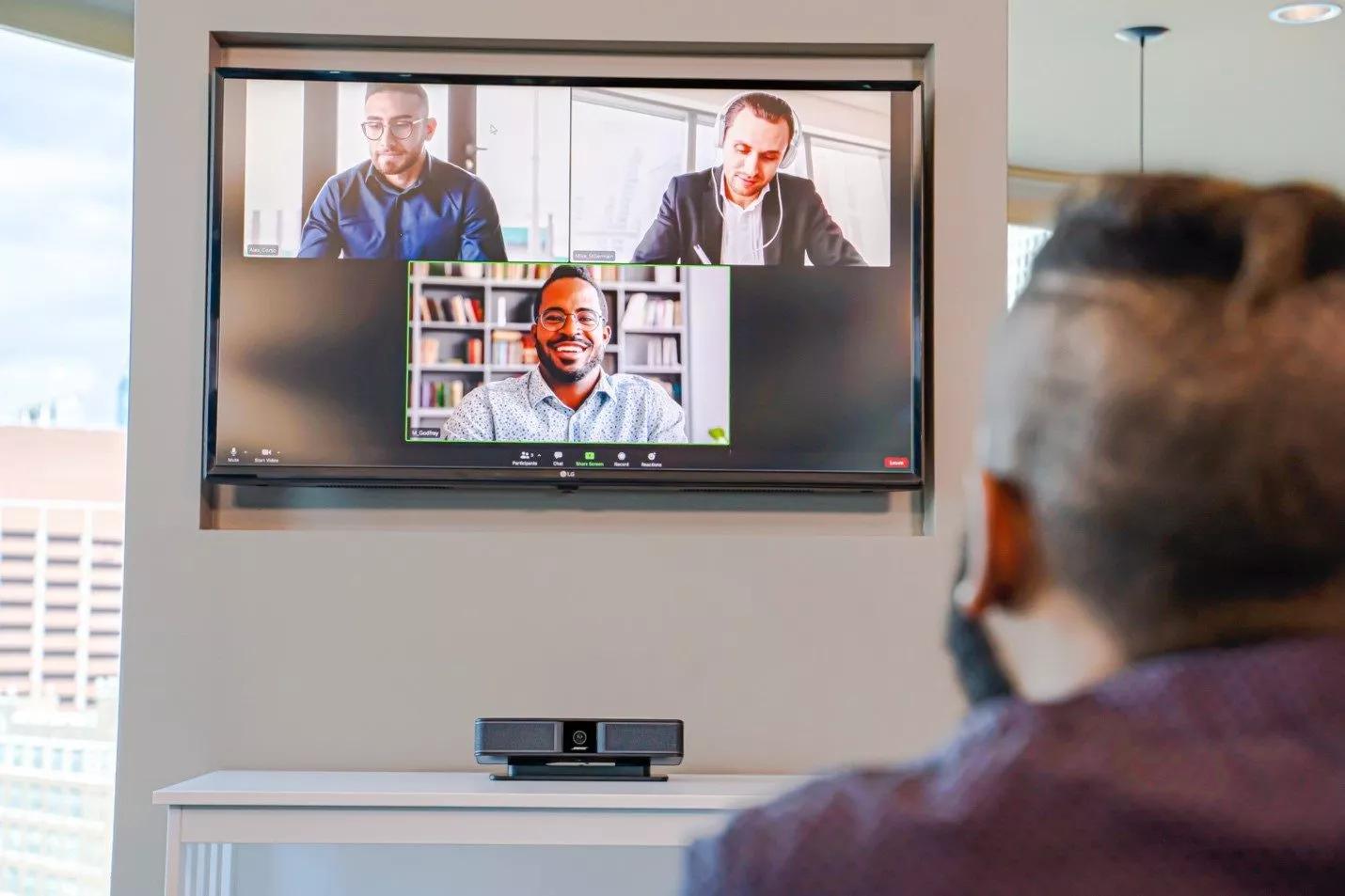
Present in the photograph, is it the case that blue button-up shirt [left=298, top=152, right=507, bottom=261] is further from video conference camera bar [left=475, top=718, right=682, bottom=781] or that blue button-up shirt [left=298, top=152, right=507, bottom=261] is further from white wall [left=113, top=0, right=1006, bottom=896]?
video conference camera bar [left=475, top=718, right=682, bottom=781]

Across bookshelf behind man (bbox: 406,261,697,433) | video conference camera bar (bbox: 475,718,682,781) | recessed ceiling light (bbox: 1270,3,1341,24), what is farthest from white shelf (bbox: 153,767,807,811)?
recessed ceiling light (bbox: 1270,3,1341,24)

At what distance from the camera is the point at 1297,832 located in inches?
18.2

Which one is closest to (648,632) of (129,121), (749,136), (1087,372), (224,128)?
(749,136)

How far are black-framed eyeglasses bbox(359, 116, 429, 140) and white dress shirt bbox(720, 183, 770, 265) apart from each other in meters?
0.65

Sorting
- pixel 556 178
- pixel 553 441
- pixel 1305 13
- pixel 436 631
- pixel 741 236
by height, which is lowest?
pixel 436 631

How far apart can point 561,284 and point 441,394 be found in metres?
0.33

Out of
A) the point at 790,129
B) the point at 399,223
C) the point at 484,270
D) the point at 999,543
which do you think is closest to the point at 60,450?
the point at 399,223

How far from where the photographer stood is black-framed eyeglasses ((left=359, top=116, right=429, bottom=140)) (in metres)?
3.01

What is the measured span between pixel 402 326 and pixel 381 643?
2.11 ft

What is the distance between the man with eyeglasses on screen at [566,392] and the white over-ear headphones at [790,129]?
16.2 inches

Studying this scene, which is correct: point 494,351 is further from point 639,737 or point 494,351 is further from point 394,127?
point 639,737

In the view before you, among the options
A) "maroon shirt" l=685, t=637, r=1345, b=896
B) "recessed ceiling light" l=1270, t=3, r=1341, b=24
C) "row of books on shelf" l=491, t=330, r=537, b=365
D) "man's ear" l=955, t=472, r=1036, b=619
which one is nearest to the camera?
"maroon shirt" l=685, t=637, r=1345, b=896

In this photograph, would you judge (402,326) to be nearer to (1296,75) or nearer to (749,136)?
(749,136)

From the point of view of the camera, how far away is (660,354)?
298 cm
